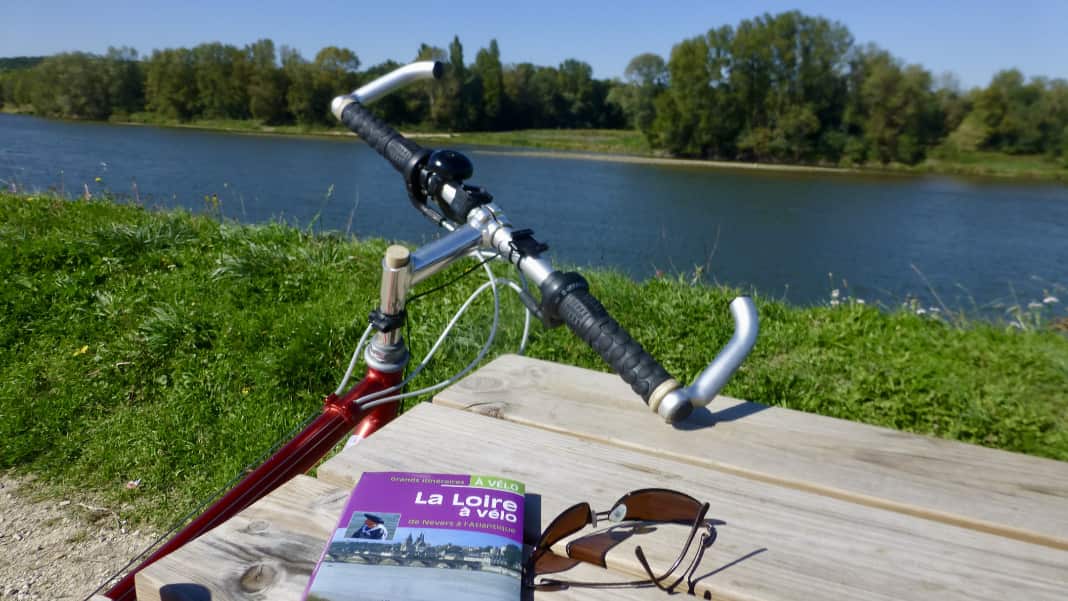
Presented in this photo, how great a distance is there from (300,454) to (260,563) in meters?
0.49

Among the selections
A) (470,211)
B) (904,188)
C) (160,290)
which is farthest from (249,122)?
(470,211)

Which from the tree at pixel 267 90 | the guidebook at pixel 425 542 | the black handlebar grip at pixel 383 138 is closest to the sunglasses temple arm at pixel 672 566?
the guidebook at pixel 425 542

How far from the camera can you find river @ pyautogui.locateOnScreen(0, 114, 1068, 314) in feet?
31.4

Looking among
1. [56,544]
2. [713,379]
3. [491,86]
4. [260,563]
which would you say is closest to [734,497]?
[713,379]

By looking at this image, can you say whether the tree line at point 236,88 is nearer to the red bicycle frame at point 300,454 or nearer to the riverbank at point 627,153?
the riverbank at point 627,153

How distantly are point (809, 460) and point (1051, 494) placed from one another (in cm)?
38

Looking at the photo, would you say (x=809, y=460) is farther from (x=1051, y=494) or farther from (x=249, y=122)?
(x=249, y=122)

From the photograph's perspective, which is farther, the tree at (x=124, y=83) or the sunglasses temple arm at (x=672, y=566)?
the tree at (x=124, y=83)

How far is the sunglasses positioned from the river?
4.44 metres

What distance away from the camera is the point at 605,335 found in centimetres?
121

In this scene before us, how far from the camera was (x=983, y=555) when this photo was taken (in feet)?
3.20

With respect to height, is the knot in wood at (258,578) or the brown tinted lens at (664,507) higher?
the brown tinted lens at (664,507)

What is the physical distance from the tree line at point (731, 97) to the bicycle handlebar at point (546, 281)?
104 ft

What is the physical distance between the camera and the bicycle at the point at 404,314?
3.95 ft
